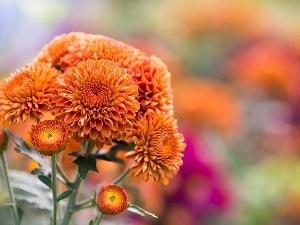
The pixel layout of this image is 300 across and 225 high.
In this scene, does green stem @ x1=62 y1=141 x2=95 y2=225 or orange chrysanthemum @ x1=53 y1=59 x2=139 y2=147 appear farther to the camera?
green stem @ x1=62 y1=141 x2=95 y2=225

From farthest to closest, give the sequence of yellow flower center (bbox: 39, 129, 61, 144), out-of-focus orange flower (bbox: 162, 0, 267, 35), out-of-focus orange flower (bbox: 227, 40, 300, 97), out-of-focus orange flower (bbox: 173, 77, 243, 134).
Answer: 1. out-of-focus orange flower (bbox: 162, 0, 267, 35)
2. out-of-focus orange flower (bbox: 227, 40, 300, 97)
3. out-of-focus orange flower (bbox: 173, 77, 243, 134)
4. yellow flower center (bbox: 39, 129, 61, 144)

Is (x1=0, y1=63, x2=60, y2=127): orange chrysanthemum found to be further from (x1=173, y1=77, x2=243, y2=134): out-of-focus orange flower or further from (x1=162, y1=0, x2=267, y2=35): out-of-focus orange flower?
(x1=162, y1=0, x2=267, y2=35): out-of-focus orange flower

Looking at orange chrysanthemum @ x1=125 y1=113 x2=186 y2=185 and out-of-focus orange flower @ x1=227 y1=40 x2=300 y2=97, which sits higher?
out-of-focus orange flower @ x1=227 y1=40 x2=300 y2=97

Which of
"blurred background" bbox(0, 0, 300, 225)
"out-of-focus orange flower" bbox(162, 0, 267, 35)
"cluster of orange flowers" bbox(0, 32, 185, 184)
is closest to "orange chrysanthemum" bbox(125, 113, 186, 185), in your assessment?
"cluster of orange flowers" bbox(0, 32, 185, 184)

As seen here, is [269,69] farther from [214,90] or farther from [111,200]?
[111,200]

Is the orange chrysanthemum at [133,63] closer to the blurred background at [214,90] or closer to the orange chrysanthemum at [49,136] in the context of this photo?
the orange chrysanthemum at [49,136]

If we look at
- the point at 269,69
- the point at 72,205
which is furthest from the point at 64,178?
the point at 269,69

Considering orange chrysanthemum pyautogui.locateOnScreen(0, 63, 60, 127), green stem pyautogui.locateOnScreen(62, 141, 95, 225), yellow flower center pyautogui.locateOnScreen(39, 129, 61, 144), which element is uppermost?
orange chrysanthemum pyautogui.locateOnScreen(0, 63, 60, 127)
